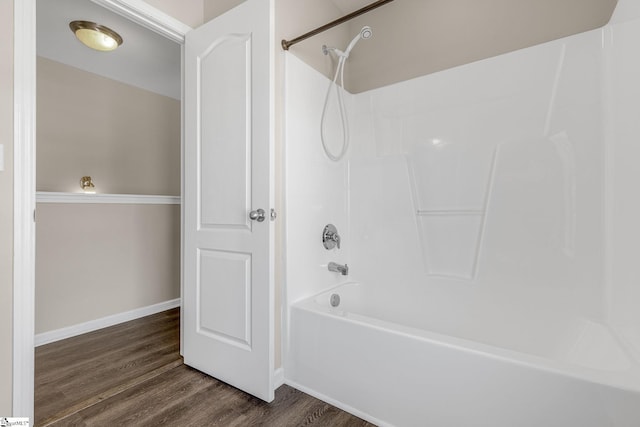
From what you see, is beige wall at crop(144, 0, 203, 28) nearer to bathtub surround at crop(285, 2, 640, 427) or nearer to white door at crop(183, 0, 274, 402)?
white door at crop(183, 0, 274, 402)

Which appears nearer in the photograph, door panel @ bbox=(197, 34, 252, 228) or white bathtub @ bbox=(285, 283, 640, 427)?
white bathtub @ bbox=(285, 283, 640, 427)

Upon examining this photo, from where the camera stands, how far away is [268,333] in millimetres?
1543

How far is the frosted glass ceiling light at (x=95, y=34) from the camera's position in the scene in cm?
210

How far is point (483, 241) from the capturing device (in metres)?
1.81

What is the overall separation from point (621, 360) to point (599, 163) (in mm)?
915

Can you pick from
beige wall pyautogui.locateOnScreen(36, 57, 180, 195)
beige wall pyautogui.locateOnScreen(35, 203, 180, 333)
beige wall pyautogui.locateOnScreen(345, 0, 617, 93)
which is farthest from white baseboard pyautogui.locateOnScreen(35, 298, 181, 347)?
beige wall pyautogui.locateOnScreen(345, 0, 617, 93)

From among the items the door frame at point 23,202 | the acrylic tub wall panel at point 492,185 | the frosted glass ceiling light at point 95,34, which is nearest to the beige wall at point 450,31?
the acrylic tub wall panel at point 492,185

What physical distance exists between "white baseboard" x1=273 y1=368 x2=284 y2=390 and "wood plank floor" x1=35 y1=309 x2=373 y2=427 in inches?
1.8

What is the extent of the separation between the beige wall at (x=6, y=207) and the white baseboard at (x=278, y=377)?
1.11 m

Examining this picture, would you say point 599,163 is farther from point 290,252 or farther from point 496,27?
point 290,252

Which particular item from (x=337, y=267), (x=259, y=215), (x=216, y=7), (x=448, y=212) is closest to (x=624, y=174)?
(x=448, y=212)

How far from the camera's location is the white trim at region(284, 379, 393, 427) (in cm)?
140

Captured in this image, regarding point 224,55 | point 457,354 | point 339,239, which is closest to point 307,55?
point 224,55

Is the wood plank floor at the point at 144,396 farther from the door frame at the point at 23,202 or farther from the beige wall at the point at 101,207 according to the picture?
the beige wall at the point at 101,207
